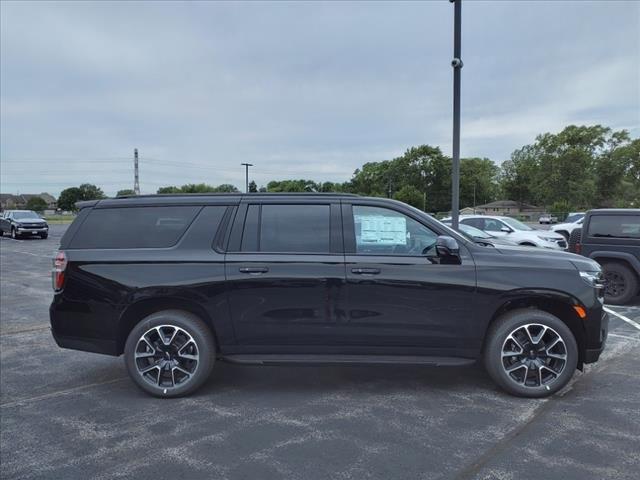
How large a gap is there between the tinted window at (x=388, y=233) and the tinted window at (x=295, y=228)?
30 centimetres

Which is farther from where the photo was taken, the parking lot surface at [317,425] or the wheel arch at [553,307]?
the wheel arch at [553,307]

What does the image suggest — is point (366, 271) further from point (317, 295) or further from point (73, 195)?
point (73, 195)

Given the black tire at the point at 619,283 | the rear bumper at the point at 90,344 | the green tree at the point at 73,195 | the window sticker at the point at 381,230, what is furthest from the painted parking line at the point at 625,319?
the green tree at the point at 73,195

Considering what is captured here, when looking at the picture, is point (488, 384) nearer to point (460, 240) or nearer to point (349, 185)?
point (460, 240)

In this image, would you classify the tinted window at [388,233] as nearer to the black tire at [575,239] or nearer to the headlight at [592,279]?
the headlight at [592,279]

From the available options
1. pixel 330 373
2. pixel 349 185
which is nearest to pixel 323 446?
pixel 330 373

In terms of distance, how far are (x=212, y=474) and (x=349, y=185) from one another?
401 feet

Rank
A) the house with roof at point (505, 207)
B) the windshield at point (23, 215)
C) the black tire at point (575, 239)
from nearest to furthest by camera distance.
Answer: the black tire at point (575, 239)
the windshield at point (23, 215)
the house with roof at point (505, 207)

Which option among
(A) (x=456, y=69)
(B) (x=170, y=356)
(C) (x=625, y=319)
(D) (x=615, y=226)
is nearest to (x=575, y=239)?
(D) (x=615, y=226)

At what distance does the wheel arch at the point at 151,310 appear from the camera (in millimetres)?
4164

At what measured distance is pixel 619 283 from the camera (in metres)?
8.42

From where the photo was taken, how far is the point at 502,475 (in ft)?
9.43

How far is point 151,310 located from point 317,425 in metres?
1.84

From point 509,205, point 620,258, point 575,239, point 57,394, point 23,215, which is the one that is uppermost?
point 509,205
